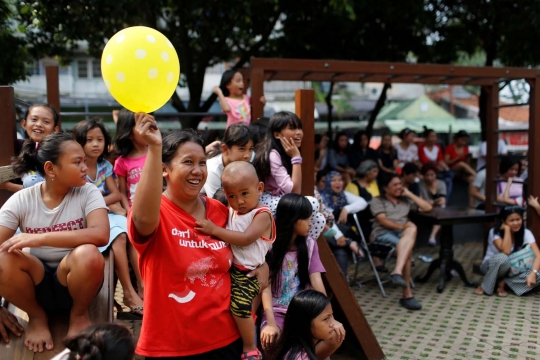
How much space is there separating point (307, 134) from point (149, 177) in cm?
240

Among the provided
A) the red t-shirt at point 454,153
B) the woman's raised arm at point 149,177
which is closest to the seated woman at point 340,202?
the red t-shirt at point 454,153

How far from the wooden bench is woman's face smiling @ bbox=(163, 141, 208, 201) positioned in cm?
107

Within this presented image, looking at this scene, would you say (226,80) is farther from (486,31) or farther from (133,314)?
(486,31)

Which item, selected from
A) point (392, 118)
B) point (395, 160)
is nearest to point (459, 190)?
point (395, 160)

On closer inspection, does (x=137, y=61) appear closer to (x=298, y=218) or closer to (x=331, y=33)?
(x=298, y=218)

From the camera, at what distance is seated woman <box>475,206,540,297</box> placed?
6293 millimetres

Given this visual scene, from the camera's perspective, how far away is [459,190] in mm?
9812

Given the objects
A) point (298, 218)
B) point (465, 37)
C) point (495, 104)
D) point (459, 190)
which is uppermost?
point (465, 37)

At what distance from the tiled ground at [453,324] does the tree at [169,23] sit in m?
4.43

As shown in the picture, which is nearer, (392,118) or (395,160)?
(395,160)

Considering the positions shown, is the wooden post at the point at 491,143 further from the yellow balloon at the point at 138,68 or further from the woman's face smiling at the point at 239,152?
the yellow balloon at the point at 138,68

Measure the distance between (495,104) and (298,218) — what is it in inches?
198

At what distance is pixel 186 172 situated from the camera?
2.18m

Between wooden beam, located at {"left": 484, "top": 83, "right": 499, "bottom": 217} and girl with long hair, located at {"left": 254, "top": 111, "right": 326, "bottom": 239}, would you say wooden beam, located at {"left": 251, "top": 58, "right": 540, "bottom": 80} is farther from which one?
girl with long hair, located at {"left": 254, "top": 111, "right": 326, "bottom": 239}
